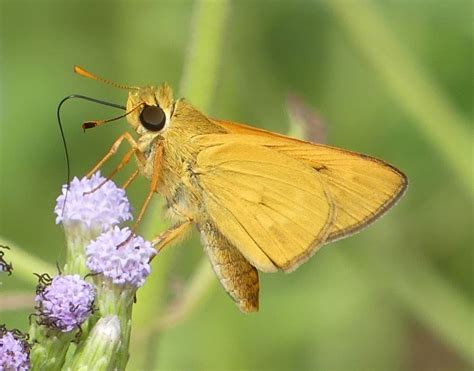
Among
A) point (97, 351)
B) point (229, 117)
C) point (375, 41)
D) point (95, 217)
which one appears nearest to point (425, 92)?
point (375, 41)

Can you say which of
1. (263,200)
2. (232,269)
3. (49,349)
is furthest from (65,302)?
(263,200)

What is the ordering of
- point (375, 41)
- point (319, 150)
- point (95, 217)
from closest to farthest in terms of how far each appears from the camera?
point (95, 217)
point (319, 150)
point (375, 41)

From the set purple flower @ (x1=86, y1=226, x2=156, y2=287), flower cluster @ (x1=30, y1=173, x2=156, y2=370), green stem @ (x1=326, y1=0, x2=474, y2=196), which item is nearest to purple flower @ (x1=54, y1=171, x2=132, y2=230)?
flower cluster @ (x1=30, y1=173, x2=156, y2=370)

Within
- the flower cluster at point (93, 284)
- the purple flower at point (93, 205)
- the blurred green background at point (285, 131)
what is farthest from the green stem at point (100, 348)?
the blurred green background at point (285, 131)

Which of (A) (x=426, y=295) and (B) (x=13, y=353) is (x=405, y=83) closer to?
(A) (x=426, y=295)

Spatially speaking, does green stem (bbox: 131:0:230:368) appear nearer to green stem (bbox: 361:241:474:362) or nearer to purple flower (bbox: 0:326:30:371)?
purple flower (bbox: 0:326:30:371)

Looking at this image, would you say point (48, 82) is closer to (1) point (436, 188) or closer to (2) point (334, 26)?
(2) point (334, 26)

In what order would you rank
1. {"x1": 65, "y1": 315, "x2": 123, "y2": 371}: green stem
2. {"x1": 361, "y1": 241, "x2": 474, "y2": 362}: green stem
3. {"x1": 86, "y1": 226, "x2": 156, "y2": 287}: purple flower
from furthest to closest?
1. {"x1": 361, "y1": 241, "x2": 474, "y2": 362}: green stem
2. {"x1": 86, "y1": 226, "x2": 156, "y2": 287}: purple flower
3. {"x1": 65, "y1": 315, "x2": 123, "y2": 371}: green stem
